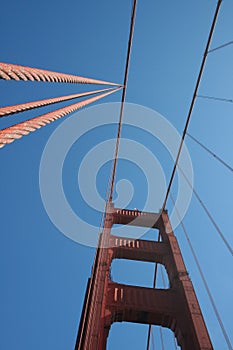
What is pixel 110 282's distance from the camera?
30.6ft

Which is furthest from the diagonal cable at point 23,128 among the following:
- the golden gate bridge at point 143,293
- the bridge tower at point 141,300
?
the bridge tower at point 141,300

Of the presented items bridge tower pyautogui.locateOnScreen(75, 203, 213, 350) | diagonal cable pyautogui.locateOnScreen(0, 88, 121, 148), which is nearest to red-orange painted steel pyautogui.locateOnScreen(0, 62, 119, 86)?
diagonal cable pyautogui.locateOnScreen(0, 88, 121, 148)

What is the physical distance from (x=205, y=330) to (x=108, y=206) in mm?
7967

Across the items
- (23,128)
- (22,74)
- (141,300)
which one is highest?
(141,300)

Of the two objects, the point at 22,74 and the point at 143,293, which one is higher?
the point at 143,293

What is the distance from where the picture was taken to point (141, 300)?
28.8 ft

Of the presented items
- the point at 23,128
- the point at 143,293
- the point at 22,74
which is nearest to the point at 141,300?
the point at 143,293

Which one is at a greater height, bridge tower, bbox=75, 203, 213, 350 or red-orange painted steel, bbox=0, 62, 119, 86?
bridge tower, bbox=75, 203, 213, 350

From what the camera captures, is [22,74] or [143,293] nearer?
[22,74]

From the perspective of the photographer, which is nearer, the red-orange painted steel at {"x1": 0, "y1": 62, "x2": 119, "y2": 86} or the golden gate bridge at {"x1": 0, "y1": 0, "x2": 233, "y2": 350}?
the red-orange painted steel at {"x1": 0, "y1": 62, "x2": 119, "y2": 86}

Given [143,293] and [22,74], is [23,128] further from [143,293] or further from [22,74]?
[143,293]

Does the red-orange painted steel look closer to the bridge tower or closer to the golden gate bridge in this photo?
the golden gate bridge

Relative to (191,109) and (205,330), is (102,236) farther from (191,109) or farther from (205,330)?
(191,109)

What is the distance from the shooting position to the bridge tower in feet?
22.6
